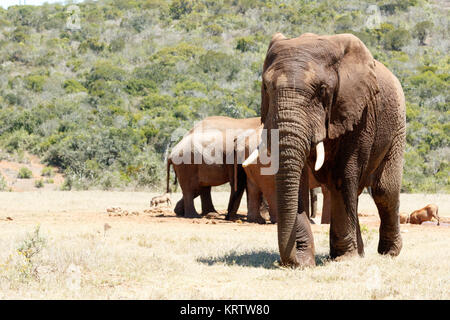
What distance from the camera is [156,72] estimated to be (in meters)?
46.8

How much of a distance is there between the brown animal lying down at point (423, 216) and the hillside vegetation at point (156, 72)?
931cm

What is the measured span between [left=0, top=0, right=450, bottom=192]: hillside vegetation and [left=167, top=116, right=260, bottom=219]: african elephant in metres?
7.63

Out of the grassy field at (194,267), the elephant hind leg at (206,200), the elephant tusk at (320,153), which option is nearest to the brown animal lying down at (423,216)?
the grassy field at (194,267)

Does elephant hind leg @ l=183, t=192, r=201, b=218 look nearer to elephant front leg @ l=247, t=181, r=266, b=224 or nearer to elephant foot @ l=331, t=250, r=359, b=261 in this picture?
elephant front leg @ l=247, t=181, r=266, b=224

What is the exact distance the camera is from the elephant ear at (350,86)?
6473mm

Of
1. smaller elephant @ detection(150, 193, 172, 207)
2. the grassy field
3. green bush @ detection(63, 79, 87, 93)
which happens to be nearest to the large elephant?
the grassy field

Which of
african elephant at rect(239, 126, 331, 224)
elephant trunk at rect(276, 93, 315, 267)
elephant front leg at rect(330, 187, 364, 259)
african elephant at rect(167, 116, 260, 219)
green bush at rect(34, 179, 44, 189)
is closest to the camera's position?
elephant trunk at rect(276, 93, 315, 267)

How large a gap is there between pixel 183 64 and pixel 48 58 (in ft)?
40.2

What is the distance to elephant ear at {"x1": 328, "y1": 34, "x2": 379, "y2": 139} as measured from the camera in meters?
6.47

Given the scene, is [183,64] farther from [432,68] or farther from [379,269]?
[379,269]

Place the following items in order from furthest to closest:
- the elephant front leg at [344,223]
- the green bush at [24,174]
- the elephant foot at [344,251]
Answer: the green bush at [24,174]
the elephant foot at [344,251]
the elephant front leg at [344,223]

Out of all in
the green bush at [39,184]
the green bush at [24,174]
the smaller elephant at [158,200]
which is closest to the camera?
the smaller elephant at [158,200]

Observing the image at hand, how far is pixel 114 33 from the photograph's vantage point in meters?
65.1

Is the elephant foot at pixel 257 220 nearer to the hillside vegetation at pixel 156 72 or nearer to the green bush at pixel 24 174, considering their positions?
the hillside vegetation at pixel 156 72
